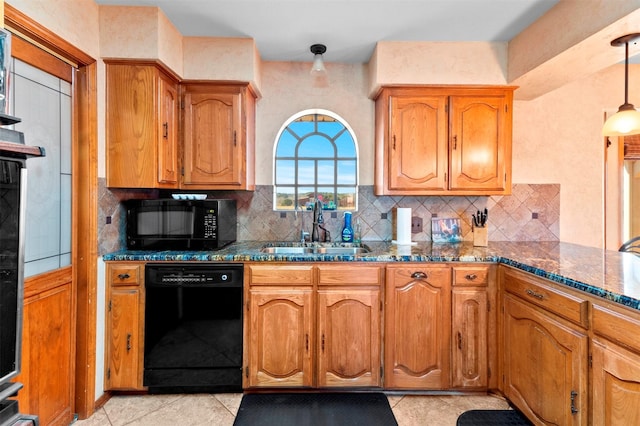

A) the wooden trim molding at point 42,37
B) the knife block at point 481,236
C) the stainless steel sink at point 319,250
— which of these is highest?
the wooden trim molding at point 42,37

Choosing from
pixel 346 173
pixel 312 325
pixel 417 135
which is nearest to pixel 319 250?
pixel 312 325

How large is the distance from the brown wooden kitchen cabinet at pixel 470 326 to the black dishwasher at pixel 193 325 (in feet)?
4.56

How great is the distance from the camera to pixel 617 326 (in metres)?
1.28

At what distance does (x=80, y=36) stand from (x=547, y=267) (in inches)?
114

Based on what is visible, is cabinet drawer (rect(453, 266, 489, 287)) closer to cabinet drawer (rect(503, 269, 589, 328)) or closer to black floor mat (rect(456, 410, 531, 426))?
cabinet drawer (rect(503, 269, 589, 328))

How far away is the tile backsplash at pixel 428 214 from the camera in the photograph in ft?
9.36

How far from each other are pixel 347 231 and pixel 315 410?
131cm

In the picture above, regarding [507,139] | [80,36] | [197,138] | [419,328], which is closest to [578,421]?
[419,328]

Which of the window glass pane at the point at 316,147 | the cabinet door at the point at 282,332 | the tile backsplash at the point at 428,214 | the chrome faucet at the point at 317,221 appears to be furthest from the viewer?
the window glass pane at the point at 316,147

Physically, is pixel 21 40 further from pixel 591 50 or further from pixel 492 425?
pixel 492 425

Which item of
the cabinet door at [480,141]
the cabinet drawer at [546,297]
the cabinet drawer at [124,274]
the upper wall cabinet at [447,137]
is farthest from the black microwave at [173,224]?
the cabinet drawer at [546,297]

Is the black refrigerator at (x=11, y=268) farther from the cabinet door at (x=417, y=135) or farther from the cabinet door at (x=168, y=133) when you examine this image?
the cabinet door at (x=417, y=135)

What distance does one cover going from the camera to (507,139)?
98.8 inches

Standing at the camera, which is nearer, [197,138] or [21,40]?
[21,40]
